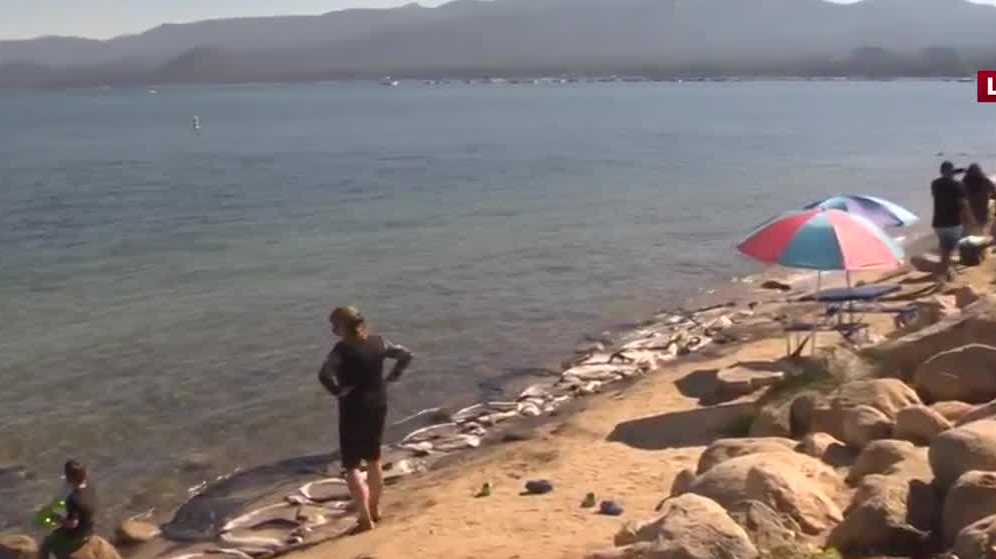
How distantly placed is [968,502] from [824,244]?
547cm

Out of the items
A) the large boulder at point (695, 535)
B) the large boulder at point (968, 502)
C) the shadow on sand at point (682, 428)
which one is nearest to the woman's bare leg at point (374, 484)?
the shadow on sand at point (682, 428)

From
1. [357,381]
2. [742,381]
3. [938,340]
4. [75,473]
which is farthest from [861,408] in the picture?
[75,473]

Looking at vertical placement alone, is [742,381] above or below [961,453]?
below

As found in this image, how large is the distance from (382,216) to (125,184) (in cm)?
1792

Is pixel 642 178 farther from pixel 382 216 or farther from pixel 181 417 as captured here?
pixel 181 417

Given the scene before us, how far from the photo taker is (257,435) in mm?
13766

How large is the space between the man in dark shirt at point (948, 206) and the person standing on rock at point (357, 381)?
9.63 metres

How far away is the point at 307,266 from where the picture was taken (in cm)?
2617

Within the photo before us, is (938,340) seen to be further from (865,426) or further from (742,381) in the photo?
(742,381)

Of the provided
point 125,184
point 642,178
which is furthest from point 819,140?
point 125,184

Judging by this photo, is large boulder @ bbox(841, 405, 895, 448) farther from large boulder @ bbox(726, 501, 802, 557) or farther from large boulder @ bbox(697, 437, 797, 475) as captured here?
large boulder @ bbox(726, 501, 802, 557)

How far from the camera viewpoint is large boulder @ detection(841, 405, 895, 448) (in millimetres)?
8336

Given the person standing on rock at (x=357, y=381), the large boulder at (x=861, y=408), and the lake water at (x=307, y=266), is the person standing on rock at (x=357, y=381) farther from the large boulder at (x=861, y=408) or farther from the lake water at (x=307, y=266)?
the lake water at (x=307, y=266)

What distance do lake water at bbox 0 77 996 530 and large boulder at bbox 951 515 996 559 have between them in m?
8.13
